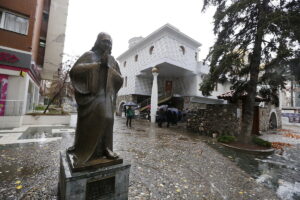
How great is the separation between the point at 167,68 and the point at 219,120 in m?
9.09

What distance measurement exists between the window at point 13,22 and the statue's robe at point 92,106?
10766mm

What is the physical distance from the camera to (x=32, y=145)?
17.5 feet

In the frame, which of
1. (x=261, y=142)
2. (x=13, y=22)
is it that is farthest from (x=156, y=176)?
(x=13, y=22)

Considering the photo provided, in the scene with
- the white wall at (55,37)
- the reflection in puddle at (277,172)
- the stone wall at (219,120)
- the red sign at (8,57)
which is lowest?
the reflection in puddle at (277,172)

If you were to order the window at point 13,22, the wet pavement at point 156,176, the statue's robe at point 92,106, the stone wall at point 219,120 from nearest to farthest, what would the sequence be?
the statue's robe at point 92,106
the wet pavement at point 156,176
the window at point 13,22
the stone wall at point 219,120

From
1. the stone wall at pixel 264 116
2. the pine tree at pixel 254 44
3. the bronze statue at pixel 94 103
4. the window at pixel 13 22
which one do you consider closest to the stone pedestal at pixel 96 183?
the bronze statue at pixel 94 103

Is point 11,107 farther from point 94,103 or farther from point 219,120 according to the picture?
point 219,120

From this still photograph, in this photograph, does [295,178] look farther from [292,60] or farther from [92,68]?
[92,68]

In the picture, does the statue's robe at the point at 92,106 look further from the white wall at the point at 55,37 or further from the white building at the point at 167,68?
the white wall at the point at 55,37

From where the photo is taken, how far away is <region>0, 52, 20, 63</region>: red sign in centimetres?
815

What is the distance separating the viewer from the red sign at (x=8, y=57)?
26.7 feet

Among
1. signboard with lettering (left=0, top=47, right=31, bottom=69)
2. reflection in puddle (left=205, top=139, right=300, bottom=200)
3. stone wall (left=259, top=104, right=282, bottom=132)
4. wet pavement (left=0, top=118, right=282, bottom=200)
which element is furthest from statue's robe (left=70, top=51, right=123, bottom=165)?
stone wall (left=259, top=104, right=282, bottom=132)

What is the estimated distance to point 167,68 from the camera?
16.2m

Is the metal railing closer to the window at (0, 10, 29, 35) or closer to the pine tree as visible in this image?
the window at (0, 10, 29, 35)
